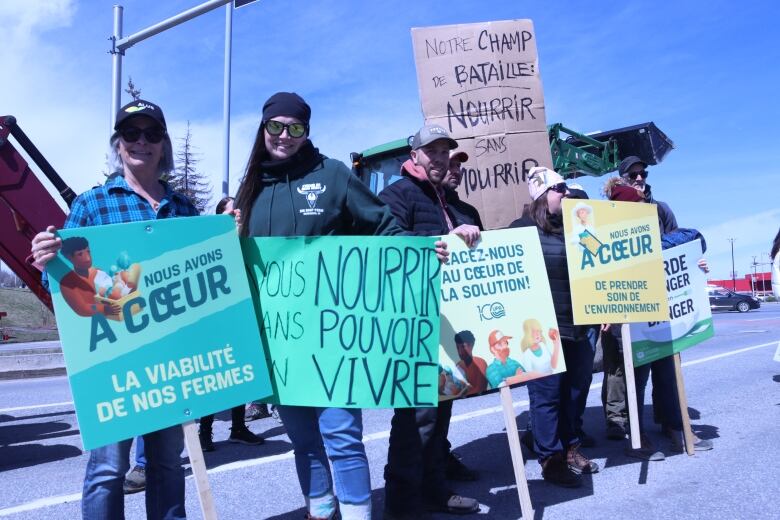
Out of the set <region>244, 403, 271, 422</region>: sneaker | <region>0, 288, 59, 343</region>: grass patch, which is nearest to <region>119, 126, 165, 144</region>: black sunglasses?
<region>244, 403, 271, 422</region>: sneaker

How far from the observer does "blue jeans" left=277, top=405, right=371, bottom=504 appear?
9.46 feet

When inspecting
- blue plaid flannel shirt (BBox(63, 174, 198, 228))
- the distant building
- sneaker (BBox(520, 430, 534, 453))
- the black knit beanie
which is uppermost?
the black knit beanie

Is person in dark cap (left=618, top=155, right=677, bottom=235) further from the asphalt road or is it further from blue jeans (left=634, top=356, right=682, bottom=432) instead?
the asphalt road

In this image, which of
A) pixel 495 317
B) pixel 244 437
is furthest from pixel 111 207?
pixel 244 437

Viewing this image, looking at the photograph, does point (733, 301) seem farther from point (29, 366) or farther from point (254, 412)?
point (254, 412)

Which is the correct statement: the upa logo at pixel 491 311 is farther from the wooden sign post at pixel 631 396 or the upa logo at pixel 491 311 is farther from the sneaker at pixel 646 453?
the sneaker at pixel 646 453

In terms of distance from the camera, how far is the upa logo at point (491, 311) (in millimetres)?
3633

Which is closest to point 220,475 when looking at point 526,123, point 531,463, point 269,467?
point 269,467

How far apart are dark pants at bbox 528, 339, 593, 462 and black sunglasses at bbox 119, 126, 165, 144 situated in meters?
2.66

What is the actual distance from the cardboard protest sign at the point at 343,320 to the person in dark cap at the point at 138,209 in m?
0.46

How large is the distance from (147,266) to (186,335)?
302 mm

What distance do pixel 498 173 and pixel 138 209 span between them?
3498 mm

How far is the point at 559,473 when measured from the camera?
13.8ft

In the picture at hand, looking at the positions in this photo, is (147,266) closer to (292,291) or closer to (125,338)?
(125,338)
